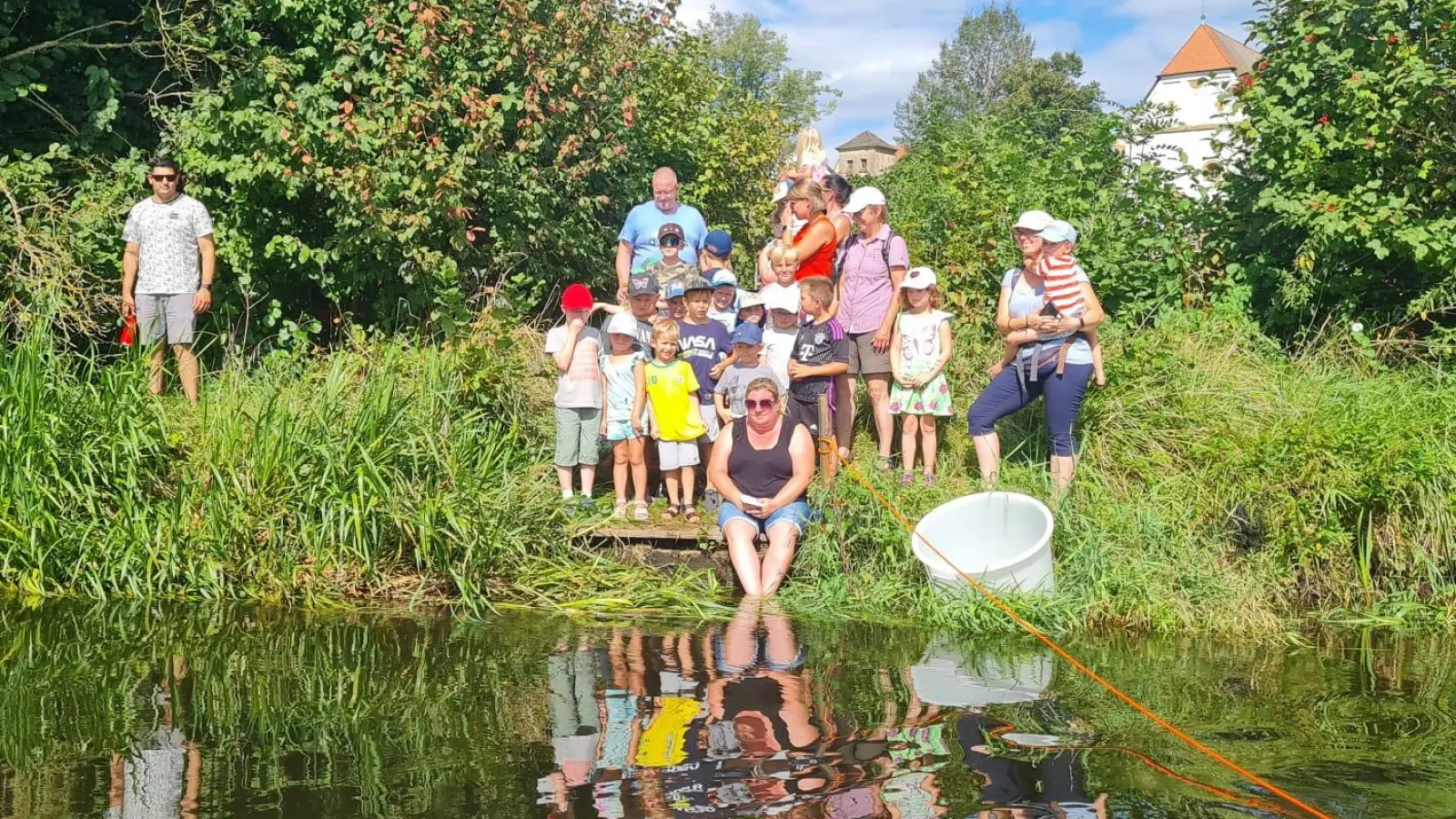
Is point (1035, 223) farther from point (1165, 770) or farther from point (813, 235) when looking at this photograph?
point (1165, 770)

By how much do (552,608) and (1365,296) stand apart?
6.46 m

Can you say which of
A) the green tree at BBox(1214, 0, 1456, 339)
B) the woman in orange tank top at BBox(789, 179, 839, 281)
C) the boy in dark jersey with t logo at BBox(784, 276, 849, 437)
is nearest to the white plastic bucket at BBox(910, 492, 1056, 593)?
the boy in dark jersey with t logo at BBox(784, 276, 849, 437)

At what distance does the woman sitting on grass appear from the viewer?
748cm

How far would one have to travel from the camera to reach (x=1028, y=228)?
7.58 meters

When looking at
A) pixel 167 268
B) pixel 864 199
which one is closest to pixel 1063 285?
pixel 864 199

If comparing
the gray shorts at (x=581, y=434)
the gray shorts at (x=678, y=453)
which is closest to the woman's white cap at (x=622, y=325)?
the gray shorts at (x=581, y=434)

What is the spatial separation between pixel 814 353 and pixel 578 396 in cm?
148

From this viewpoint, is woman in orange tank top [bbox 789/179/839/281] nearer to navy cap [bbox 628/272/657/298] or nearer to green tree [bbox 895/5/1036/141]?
navy cap [bbox 628/272/657/298]

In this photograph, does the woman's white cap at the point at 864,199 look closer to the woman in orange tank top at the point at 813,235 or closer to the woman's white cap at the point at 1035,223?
the woman in orange tank top at the point at 813,235

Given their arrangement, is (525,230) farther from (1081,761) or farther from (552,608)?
(1081,761)

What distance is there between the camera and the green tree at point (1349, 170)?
352 inches

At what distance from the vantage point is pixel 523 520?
7715mm

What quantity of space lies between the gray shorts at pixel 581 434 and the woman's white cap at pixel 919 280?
205 centimetres

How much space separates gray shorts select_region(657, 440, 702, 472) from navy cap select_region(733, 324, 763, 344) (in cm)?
72
